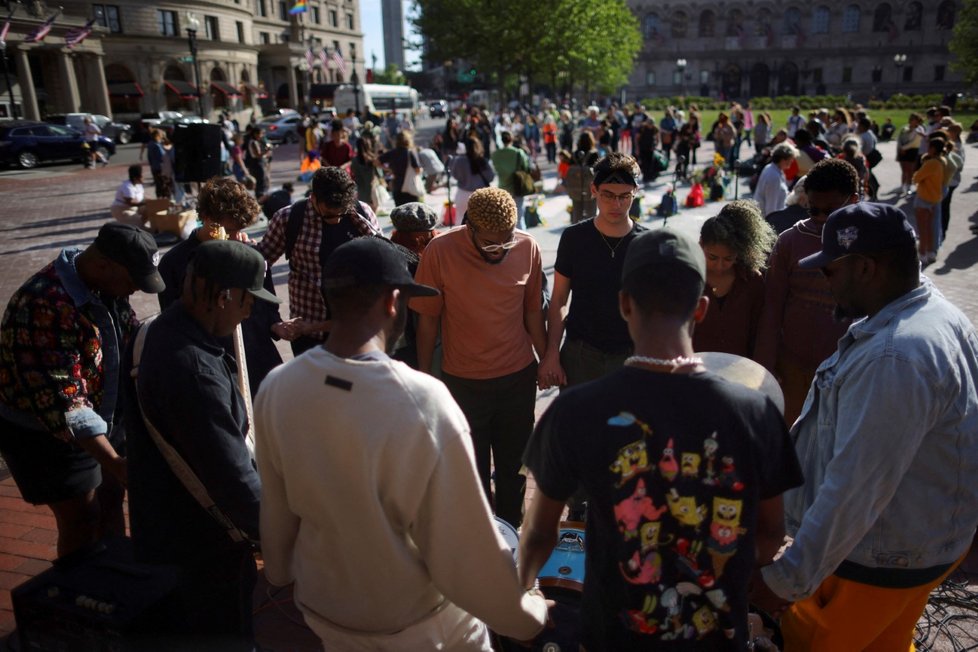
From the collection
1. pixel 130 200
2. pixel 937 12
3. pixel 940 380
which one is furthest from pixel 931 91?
pixel 940 380

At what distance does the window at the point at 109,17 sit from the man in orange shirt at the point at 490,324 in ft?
198

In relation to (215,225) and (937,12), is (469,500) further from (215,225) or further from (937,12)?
(937,12)

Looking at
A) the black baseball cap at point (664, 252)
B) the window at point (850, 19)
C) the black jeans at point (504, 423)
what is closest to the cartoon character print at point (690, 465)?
the black baseball cap at point (664, 252)

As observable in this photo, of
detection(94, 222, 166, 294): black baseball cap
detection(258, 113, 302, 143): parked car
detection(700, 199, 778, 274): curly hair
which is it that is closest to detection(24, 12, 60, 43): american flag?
detection(258, 113, 302, 143): parked car

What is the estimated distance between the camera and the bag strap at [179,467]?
97.7 inches

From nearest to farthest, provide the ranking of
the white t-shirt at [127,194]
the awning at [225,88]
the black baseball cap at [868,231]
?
the black baseball cap at [868,231] → the white t-shirt at [127,194] → the awning at [225,88]

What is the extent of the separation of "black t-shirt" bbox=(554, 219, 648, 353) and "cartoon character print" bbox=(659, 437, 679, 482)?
2274 mm

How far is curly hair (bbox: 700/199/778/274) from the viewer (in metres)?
3.68

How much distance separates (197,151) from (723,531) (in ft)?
44.6

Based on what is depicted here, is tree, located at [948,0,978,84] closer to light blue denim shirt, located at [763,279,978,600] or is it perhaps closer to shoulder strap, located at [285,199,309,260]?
shoulder strap, located at [285,199,309,260]

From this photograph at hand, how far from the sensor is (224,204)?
432cm

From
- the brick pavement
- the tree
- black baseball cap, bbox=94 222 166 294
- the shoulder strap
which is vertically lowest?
the brick pavement

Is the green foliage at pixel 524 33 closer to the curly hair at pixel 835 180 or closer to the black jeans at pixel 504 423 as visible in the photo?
the curly hair at pixel 835 180

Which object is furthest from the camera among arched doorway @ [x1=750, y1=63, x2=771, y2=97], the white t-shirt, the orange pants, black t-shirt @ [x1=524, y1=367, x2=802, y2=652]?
arched doorway @ [x1=750, y1=63, x2=771, y2=97]
